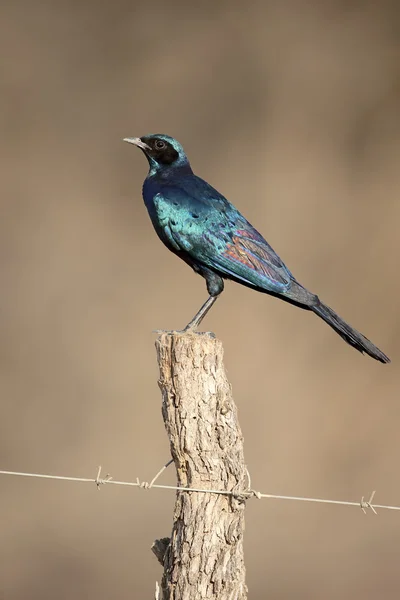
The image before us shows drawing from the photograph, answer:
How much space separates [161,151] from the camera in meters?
3.30

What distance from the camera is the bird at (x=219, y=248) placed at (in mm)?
2971

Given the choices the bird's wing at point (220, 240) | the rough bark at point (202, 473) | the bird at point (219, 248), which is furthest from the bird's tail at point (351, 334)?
the rough bark at point (202, 473)

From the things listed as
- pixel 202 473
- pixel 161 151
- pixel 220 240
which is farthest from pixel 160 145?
pixel 202 473

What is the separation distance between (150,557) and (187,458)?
3351mm

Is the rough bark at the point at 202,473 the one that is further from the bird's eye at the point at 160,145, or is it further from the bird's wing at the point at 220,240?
the bird's eye at the point at 160,145

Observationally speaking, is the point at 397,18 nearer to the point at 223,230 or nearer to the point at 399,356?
the point at 399,356

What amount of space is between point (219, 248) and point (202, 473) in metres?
0.74

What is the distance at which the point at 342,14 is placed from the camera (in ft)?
18.5

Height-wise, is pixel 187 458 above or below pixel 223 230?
below

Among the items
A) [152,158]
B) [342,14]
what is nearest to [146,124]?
[342,14]

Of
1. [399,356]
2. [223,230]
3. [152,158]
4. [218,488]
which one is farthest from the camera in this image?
[399,356]

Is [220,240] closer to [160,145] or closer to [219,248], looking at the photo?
[219,248]

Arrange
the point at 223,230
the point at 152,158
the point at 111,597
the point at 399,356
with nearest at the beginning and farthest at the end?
the point at 223,230
the point at 152,158
the point at 111,597
the point at 399,356

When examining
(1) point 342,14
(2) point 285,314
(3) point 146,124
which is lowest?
(2) point 285,314
